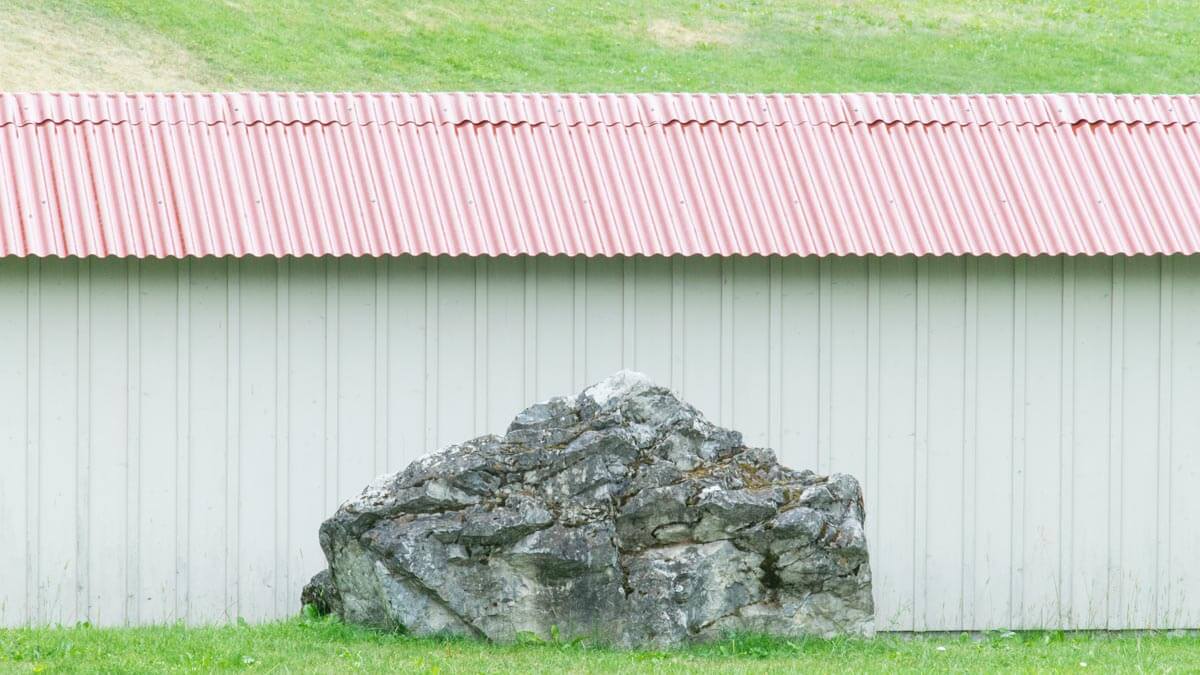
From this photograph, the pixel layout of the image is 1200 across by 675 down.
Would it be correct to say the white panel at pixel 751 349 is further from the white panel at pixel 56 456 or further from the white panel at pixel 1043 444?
the white panel at pixel 56 456

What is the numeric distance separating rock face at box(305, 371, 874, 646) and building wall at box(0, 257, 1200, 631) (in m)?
1.01

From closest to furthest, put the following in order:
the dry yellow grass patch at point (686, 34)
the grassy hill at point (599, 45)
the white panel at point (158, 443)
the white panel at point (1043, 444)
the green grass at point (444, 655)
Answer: the green grass at point (444, 655)
the white panel at point (158, 443)
the white panel at point (1043, 444)
the grassy hill at point (599, 45)
the dry yellow grass patch at point (686, 34)

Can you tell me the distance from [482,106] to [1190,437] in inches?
206

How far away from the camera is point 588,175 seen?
1004 centimetres

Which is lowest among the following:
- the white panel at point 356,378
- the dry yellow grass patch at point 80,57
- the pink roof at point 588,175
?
the white panel at point 356,378

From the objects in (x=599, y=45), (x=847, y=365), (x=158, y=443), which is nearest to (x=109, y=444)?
(x=158, y=443)

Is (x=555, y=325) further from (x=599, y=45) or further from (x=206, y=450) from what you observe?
(x=599, y=45)

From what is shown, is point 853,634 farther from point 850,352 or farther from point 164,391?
point 164,391

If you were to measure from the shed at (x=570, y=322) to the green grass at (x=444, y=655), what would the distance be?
985 millimetres

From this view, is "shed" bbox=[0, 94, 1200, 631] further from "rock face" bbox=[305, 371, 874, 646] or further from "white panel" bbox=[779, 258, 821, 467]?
"rock face" bbox=[305, 371, 874, 646]

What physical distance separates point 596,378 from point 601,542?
68.7 inches

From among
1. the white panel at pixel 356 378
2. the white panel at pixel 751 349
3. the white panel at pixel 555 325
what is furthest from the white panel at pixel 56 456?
the white panel at pixel 751 349

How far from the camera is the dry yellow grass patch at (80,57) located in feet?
74.7

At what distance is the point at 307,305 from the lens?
31.7ft
